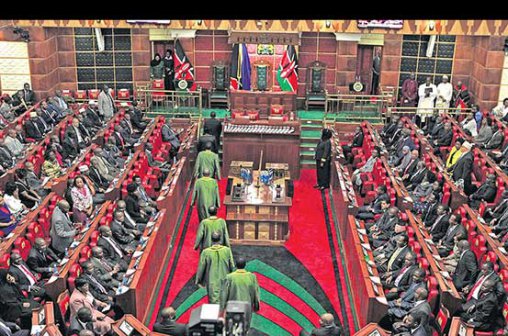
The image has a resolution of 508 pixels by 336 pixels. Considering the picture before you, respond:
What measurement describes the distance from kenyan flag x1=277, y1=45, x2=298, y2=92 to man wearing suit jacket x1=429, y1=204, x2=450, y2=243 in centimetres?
878

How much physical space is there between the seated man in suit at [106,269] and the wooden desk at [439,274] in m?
4.13

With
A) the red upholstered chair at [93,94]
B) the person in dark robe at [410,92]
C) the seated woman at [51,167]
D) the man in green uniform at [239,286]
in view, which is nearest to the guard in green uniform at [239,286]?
the man in green uniform at [239,286]

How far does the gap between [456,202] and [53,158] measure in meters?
7.69

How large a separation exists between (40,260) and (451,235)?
6.07 meters

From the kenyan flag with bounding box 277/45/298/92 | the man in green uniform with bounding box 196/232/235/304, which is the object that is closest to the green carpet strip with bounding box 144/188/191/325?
the man in green uniform with bounding box 196/232/235/304

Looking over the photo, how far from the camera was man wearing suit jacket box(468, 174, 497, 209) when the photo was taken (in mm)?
10680

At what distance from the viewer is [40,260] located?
27.0 ft

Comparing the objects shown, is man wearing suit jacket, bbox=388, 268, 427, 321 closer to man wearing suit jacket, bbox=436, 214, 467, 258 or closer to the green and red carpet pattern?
the green and red carpet pattern

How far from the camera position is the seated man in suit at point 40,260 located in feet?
26.6

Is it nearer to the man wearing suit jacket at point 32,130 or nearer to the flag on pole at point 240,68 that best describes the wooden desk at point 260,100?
the flag on pole at point 240,68

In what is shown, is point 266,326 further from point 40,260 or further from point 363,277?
point 40,260
